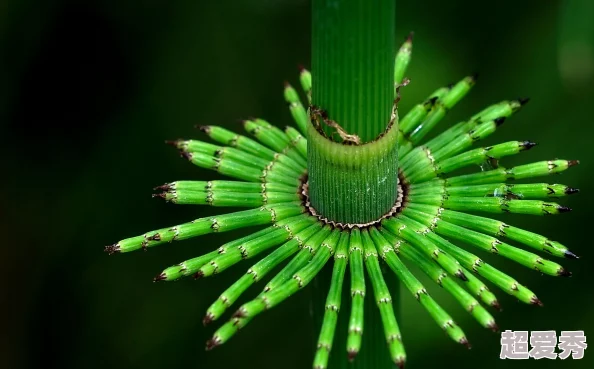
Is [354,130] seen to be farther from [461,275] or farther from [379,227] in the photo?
[461,275]

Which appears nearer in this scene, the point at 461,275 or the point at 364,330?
the point at 461,275

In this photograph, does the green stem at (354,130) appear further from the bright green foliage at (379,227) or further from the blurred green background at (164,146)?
the blurred green background at (164,146)

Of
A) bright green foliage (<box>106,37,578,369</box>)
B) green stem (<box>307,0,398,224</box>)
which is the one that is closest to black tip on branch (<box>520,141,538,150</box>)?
bright green foliage (<box>106,37,578,369</box>)

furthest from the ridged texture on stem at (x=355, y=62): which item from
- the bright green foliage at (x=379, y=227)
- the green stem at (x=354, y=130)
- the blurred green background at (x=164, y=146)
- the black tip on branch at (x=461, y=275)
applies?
the blurred green background at (x=164, y=146)

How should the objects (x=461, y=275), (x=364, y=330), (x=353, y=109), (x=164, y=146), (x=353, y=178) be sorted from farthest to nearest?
1. (x=164, y=146)
2. (x=364, y=330)
3. (x=353, y=178)
4. (x=353, y=109)
5. (x=461, y=275)

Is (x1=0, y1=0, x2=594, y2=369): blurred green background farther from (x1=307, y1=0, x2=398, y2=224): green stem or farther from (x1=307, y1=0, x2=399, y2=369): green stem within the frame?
(x1=307, y1=0, x2=398, y2=224): green stem

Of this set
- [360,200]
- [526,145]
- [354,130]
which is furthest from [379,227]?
[526,145]
